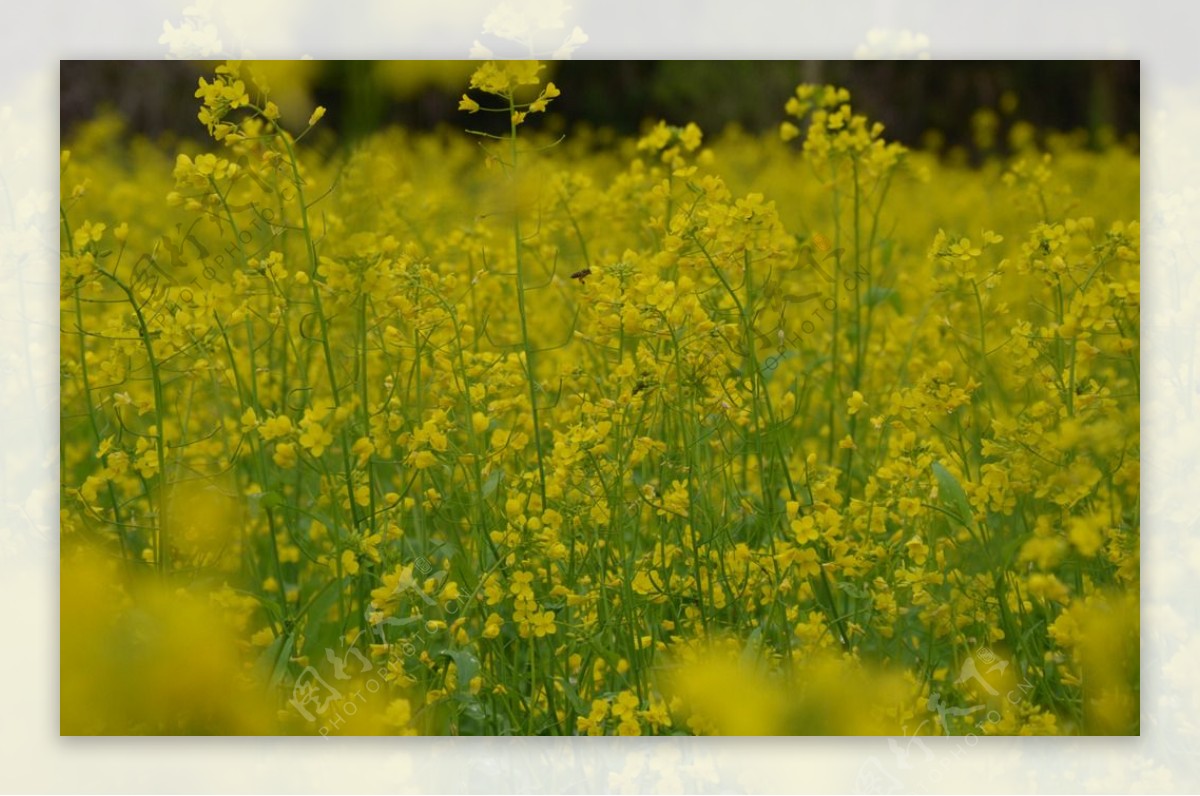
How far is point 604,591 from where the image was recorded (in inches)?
81.4

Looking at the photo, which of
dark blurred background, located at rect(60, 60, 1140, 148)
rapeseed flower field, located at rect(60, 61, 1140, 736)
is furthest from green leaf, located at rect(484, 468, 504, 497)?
dark blurred background, located at rect(60, 60, 1140, 148)

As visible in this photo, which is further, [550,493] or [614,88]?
[614,88]

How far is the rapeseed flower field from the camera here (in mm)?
2100

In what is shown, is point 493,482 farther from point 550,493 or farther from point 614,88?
point 614,88

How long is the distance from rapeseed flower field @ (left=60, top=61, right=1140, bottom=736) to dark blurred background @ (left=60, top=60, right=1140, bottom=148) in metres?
0.04

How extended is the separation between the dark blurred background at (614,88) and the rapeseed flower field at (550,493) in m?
0.04

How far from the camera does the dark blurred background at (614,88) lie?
2.24 meters

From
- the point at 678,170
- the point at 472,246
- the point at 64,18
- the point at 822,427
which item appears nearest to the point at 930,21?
the point at 678,170

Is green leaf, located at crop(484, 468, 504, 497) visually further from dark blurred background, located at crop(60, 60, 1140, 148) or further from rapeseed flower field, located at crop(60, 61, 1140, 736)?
dark blurred background, located at crop(60, 60, 1140, 148)

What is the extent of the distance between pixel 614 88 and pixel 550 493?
0.77 metres

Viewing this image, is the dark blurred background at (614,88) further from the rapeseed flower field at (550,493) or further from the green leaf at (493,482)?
the green leaf at (493,482)

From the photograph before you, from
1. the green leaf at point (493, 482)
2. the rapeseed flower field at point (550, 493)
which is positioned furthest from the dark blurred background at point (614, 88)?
the green leaf at point (493, 482)

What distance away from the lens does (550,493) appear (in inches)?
81.9

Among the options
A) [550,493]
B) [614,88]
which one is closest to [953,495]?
[550,493]
